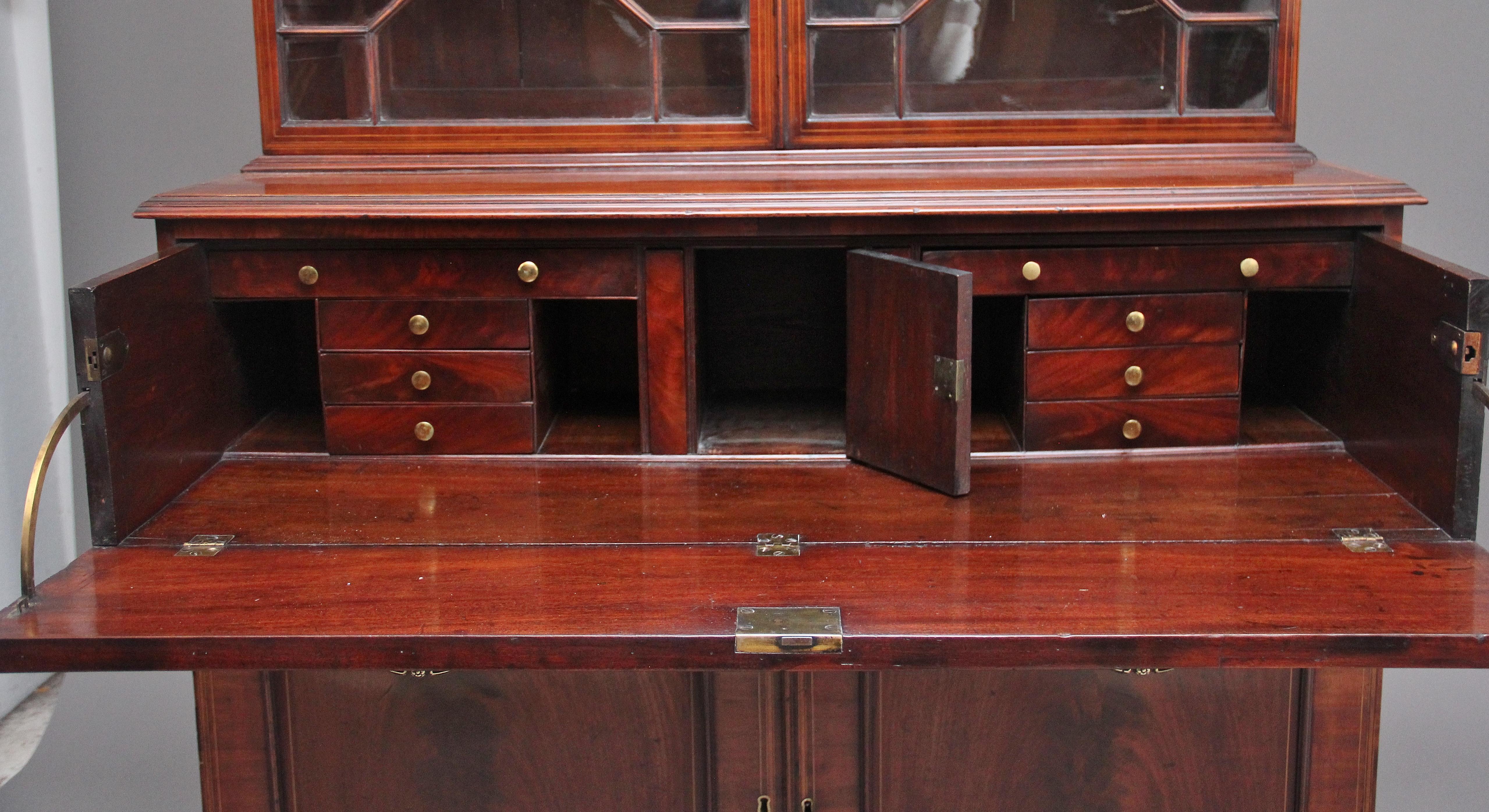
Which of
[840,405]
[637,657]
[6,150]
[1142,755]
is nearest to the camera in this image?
[637,657]

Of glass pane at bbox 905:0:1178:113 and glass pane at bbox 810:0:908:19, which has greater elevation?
glass pane at bbox 810:0:908:19

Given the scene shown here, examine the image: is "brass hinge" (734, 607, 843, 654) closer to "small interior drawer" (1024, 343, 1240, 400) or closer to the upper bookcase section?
"small interior drawer" (1024, 343, 1240, 400)

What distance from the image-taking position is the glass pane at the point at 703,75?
272 cm

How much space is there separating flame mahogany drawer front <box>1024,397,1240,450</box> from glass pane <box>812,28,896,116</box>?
615 mm

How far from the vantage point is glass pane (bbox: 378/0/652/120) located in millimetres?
2748

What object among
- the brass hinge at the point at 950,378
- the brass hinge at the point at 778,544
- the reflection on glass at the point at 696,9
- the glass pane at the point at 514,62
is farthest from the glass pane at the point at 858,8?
the brass hinge at the point at 778,544

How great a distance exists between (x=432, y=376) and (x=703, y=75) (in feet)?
2.33

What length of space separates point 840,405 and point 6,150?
6.47 ft

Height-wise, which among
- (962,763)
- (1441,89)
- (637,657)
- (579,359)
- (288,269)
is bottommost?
(962,763)

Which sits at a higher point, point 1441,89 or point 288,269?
point 1441,89

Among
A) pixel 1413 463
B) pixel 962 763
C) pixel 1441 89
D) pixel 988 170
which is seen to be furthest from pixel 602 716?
pixel 1441 89

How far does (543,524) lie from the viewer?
229 cm

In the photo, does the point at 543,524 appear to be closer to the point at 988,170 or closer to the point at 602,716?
the point at 602,716

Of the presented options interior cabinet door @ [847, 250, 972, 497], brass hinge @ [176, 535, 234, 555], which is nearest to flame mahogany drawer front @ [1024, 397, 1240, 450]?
interior cabinet door @ [847, 250, 972, 497]
